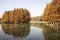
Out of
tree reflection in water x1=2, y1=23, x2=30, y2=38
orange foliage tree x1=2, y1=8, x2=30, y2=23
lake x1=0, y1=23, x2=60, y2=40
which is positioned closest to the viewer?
lake x1=0, y1=23, x2=60, y2=40

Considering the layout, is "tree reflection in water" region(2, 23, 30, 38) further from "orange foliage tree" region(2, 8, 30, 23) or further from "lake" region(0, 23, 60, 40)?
"orange foliage tree" region(2, 8, 30, 23)

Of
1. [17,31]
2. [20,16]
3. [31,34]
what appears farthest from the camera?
[20,16]

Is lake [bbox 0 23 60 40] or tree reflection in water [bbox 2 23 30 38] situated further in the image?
tree reflection in water [bbox 2 23 30 38]

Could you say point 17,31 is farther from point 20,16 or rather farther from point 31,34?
point 20,16

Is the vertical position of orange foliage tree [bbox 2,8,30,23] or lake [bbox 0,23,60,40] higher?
orange foliage tree [bbox 2,8,30,23]

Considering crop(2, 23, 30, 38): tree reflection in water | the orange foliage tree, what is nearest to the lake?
crop(2, 23, 30, 38): tree reflection in water

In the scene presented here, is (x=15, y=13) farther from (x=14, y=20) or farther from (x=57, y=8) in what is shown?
(x=57, y=8)

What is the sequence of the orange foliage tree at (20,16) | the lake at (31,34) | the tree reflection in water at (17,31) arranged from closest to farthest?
the lake at (31,34)
the tree reflection in water at (17,31)
the orange foliage tree at (20,16)

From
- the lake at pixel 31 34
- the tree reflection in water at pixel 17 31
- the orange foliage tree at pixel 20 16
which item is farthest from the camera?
the orange foliage tree at pixel 20 16

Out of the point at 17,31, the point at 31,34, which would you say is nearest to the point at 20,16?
the point at 17,31

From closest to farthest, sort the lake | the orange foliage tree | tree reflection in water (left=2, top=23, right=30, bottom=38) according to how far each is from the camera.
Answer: the lake → tree reflection in water (left=2, top=23, right=30, bottom=38) → the orange foliage tree

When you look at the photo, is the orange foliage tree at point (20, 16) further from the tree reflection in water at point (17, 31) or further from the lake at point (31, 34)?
the lake at point (31, 34)

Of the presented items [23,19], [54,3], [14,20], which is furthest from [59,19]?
[14,20]

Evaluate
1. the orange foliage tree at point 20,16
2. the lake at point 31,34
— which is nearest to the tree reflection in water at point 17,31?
the lake at point 31,34
